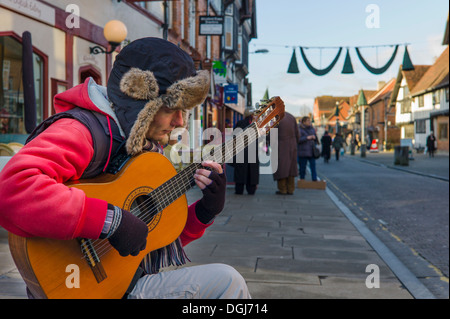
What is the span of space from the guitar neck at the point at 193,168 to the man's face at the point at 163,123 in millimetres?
133

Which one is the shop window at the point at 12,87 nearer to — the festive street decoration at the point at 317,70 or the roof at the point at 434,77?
the festive street decoration at the point at 317,70

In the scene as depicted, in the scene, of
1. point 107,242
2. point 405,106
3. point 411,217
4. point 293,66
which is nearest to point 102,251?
point 107,242

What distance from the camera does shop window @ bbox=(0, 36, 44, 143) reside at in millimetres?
7489

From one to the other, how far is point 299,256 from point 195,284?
415 centimetres

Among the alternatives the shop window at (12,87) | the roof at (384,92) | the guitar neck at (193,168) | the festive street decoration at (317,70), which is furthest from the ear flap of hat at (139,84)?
the roof at (384,92)

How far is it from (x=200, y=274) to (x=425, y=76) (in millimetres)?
60724

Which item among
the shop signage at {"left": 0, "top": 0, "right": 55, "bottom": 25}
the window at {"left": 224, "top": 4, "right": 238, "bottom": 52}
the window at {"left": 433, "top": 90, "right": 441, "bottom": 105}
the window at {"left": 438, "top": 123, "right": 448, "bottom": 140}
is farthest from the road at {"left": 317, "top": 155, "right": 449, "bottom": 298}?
the window at {"left": 433, "top": 90, "right": 441, "bottom": 105}

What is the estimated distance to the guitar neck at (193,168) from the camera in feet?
4.53

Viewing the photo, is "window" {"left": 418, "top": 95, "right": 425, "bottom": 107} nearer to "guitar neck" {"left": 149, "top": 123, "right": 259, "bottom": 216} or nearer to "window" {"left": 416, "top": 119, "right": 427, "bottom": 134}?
"window" {"left": 416, "top": 119, "right": 427, "bottom": 134}

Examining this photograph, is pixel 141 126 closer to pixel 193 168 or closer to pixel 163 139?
pixel 163 139

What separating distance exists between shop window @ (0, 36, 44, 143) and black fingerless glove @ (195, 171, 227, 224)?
608 centimetres

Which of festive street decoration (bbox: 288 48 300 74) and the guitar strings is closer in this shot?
festive street decoration (bbox: 288 48 300 74)

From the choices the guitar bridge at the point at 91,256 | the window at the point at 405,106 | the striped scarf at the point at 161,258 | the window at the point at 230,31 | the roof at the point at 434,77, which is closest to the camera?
the guitar bridge at the point at 91,256
